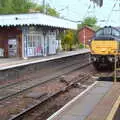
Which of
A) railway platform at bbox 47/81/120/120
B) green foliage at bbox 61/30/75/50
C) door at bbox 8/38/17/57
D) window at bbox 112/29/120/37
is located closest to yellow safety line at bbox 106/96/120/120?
railway platform at bbox 47/81/120/120

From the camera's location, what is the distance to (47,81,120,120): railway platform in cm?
975

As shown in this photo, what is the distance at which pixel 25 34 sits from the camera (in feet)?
124

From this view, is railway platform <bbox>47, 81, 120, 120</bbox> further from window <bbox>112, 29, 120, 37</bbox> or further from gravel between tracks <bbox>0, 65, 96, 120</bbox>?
window <bbox>112, 29, 120, 37</bbox>

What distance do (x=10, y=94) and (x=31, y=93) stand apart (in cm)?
98

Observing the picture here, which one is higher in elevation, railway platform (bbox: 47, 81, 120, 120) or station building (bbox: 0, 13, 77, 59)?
station building (bbox: 0, 13, 77, 59)

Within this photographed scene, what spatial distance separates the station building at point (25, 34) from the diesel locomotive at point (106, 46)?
1238cm

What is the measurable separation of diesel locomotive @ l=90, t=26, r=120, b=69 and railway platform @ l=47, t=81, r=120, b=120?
31.0 feet

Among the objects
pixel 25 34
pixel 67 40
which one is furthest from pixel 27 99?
pixel 67 40

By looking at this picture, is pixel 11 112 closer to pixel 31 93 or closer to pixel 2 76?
pixel 31 93

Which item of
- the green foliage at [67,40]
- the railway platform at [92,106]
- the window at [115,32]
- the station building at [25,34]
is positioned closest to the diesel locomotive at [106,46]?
the window at [115,32]

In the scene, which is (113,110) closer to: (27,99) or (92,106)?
(92,106)

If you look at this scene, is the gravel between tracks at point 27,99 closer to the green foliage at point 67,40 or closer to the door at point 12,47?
the door at point 12,47

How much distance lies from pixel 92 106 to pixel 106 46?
13.3 metres

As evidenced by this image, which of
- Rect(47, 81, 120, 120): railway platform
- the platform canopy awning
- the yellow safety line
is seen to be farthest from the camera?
the platform canopy awning
